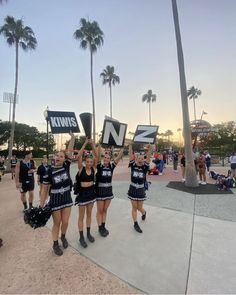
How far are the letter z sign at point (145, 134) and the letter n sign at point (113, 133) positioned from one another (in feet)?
1.51

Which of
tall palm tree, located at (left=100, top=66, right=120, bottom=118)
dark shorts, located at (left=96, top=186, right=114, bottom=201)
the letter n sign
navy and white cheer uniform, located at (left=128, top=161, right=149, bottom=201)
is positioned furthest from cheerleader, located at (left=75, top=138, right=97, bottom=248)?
tall palm tree, located at (left=100, top=66, right=120, bottom=118)

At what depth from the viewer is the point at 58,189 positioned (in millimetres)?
3947

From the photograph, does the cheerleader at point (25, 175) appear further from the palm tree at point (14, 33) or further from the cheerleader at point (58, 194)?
the palm tree at point (14, 33)

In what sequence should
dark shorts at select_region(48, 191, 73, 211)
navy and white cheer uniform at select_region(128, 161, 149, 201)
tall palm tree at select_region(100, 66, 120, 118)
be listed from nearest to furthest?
dark shorts at select_region(48, 191, 73, 211) → navy and white cheer uniform at select_region(128, 161, 149, 201) → tall palm tree at select_region(100, 66, 120, 118)

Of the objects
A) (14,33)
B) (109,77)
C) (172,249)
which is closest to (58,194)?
(172,249)

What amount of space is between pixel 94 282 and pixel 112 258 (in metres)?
0.64

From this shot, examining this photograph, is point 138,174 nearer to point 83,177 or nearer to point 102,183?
point 102,183

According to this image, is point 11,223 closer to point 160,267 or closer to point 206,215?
point 160,267

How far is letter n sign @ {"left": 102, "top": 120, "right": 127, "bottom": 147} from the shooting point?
420 cm

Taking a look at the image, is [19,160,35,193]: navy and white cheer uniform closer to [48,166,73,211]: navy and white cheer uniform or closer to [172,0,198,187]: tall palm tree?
[48,166,73,211]: navy and white cheer uniform

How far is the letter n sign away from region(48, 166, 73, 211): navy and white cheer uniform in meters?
0.97

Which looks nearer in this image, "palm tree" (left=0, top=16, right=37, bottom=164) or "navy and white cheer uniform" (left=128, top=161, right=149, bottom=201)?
"navy and white cheer uniform" (left=128, top=161, right=149, bottom=201)

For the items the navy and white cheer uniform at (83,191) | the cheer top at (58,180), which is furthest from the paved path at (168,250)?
the cheer top at (58,180)

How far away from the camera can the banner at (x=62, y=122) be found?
379cm
